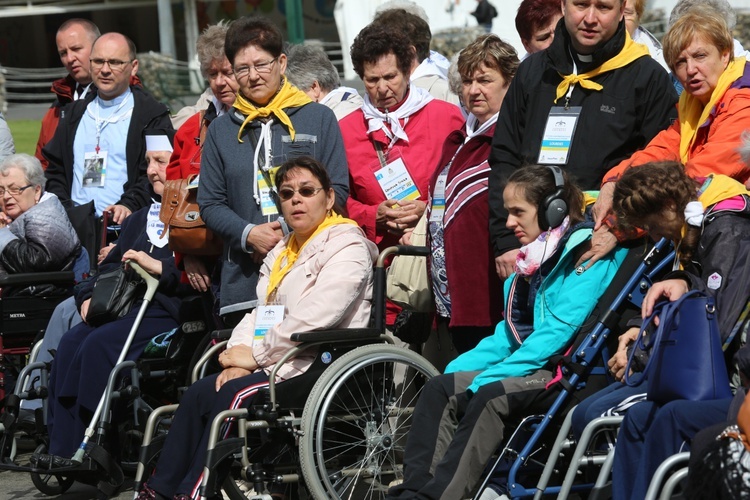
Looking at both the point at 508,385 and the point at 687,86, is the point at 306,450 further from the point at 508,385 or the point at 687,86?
the point at 687,86

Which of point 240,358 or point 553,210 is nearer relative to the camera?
point 553,210

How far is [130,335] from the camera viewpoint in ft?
19.8

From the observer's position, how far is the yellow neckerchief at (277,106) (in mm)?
5699

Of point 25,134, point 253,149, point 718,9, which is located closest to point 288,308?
point 253,149

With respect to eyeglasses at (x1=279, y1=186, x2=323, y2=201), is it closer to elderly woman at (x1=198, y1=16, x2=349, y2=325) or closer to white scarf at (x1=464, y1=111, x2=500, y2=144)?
elderly woman at (x1=198, y1=16, x2=349, y2=325)

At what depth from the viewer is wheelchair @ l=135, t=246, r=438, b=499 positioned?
4.77 m

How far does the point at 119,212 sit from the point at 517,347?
3177 mm

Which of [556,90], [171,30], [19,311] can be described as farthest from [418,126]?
[171,30]

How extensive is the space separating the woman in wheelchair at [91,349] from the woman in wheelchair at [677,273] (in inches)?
108

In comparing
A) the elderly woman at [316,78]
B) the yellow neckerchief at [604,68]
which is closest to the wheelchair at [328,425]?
the yellow neckerchief at [604,68]

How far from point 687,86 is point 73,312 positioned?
372 centimetres

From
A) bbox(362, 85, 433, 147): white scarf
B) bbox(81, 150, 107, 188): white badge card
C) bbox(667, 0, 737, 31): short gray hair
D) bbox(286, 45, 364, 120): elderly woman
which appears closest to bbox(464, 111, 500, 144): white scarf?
bbox(362, 85, 433, 147): white scarf

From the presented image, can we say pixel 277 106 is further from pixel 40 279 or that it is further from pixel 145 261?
pixel 40 279

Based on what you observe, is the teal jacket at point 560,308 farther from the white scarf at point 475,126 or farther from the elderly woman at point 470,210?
the white scarf at point 475,126
